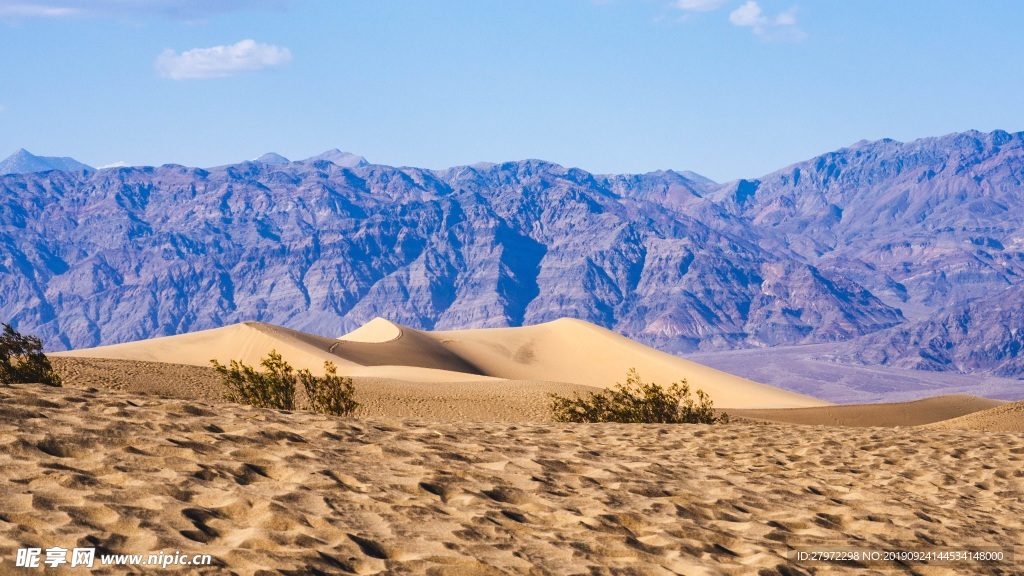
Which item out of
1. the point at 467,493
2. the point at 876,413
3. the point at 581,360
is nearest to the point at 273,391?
the point at 467,493

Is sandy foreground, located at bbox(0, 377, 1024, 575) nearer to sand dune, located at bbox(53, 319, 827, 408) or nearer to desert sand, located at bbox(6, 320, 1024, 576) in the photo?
desert sand, located at bbox(6, 320, 1024, 576)

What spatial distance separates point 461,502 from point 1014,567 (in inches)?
146

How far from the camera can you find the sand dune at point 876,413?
3516cm

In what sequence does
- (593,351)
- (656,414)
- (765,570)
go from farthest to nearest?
(593,351) < (656,414) < (765,570)

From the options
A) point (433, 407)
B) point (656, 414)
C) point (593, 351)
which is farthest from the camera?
point (593, 351)

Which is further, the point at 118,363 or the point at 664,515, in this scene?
the point at 118,363

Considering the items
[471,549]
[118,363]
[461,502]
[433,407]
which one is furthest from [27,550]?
[118,363]

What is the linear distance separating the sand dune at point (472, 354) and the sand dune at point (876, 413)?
5.36 m

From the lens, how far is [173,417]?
8.98 m

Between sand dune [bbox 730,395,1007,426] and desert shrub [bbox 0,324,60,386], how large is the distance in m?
20.5

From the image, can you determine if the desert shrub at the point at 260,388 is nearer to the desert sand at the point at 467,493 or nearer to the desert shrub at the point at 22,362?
the desert shrub at the point at 22,362

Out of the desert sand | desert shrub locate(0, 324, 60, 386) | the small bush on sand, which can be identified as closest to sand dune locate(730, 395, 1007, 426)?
the small bush on sand

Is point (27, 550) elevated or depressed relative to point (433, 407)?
elevated

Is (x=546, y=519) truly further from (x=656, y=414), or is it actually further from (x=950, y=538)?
(x=656, y=414)
